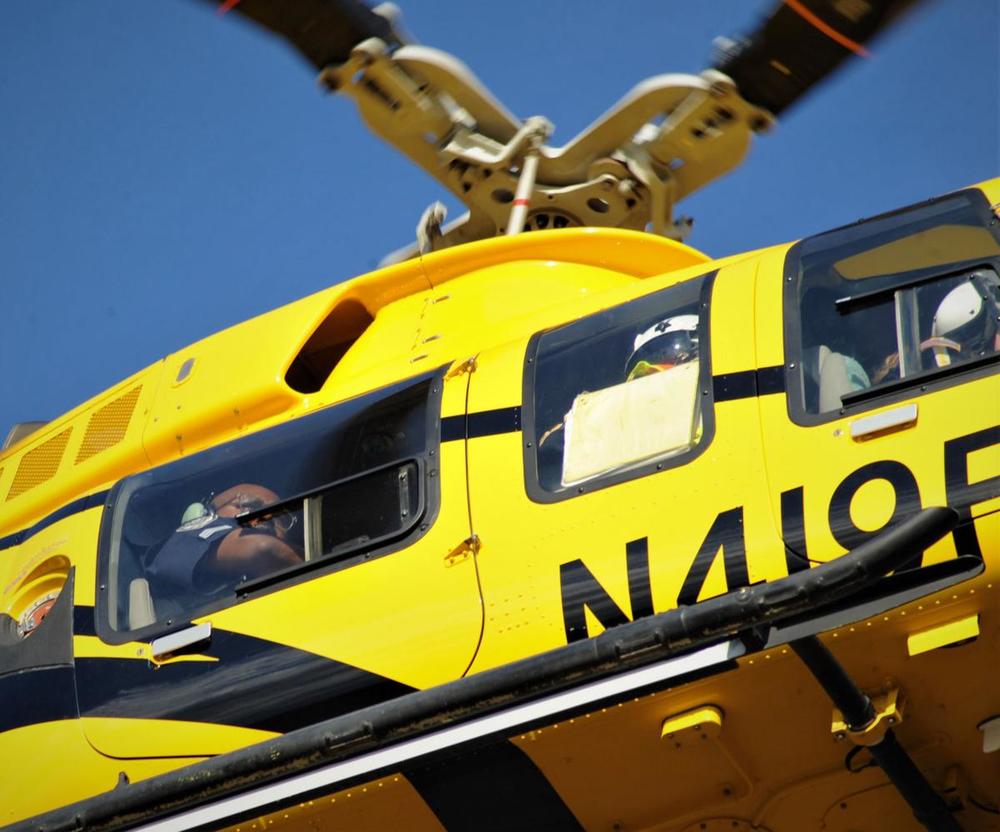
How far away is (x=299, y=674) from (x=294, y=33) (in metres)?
2.89

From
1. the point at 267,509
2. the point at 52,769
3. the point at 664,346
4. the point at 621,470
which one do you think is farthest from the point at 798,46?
the point at 52,769

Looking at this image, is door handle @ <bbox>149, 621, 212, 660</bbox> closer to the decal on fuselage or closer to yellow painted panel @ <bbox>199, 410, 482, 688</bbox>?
yellow painted panel @ <bbox>199, 410, 482, 688</bbox>

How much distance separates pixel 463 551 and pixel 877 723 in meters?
1.42

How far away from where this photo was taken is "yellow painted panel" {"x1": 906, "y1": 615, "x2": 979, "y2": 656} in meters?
4.82

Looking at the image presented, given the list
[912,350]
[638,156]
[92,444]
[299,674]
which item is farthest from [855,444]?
A: [92,444]

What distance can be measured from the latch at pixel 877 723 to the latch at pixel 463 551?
4.14ft

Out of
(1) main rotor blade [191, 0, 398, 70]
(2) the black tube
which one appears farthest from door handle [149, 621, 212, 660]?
(1) main rotor blade [191, 0, 398, 70]

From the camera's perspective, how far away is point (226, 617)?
232 inches

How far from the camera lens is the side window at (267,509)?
19.2ft

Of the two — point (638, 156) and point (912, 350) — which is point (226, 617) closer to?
point (912, 350)

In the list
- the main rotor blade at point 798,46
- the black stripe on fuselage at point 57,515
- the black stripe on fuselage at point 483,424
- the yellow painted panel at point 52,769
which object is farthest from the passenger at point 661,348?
the black stripe on fuselage at point 57,515

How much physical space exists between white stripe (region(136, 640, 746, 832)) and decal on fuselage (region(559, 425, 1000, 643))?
19 cm

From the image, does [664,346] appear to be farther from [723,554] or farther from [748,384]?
[723,554]

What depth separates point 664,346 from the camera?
5773 millimetres
